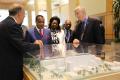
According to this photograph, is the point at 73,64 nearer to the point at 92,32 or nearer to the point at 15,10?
the point at 15,10

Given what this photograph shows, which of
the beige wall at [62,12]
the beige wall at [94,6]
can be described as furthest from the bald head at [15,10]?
the beige wall at [62,12]

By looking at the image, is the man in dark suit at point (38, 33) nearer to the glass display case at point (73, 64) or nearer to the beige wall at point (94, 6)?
the glass display case at point (73, 64)

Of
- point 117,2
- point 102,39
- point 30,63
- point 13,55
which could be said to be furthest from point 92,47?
point 117,2

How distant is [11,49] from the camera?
7.71 feet

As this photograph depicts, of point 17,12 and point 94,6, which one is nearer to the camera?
point 17,12

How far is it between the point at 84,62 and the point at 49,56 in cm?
45

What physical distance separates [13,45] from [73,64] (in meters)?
A: 0.70

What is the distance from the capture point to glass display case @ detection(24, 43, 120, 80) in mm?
1718

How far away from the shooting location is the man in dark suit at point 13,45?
2254mm

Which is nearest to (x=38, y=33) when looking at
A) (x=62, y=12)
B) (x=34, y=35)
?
(x=34, y=35)

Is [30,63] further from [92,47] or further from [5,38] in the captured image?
[92,47]

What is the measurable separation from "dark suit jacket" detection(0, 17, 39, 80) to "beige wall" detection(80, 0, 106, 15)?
172 inches

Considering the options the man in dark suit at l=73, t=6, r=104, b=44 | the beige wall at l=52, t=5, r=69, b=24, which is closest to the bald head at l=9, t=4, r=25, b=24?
the man in dark suit at l=73, t=6, r=104, b=44

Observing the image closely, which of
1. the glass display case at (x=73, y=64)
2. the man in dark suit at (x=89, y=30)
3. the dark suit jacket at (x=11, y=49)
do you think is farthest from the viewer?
the man in dark suit at (x=89, y=30)
